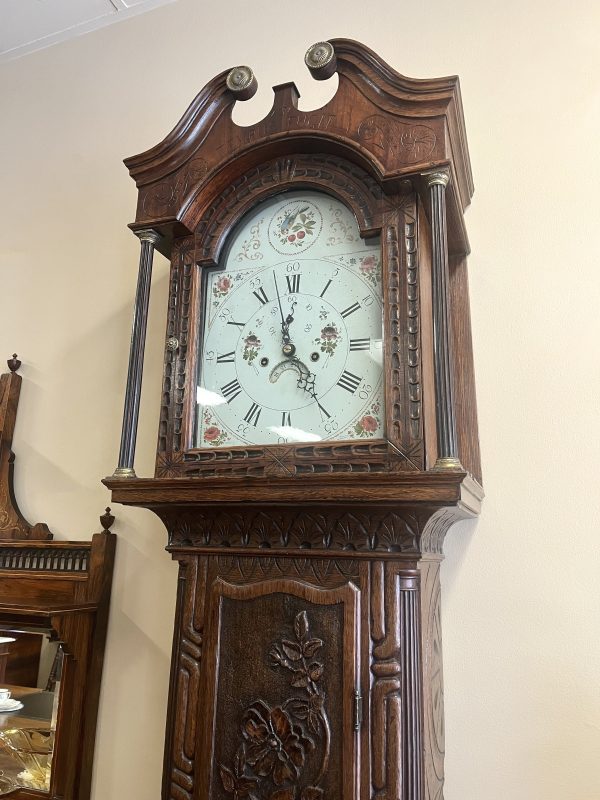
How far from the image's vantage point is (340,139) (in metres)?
0.91

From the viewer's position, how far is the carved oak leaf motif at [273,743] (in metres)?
0.79

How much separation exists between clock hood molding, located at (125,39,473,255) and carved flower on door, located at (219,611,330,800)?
0.62 meters

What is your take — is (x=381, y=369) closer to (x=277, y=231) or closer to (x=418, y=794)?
(x=277, y=231)

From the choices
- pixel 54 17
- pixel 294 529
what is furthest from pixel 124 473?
pixel 54 17

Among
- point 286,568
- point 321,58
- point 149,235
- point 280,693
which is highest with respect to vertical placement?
point 321,58

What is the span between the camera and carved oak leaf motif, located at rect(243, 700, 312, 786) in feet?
2.59

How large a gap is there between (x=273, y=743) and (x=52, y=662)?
525 mm

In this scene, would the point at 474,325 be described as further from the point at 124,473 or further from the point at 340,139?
the point at 124,473

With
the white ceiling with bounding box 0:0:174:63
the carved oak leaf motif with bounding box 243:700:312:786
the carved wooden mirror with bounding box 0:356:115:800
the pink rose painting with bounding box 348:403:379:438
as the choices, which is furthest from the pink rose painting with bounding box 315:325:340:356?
the white ceiling with bounding box 0:0:174:63

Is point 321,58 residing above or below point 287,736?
above

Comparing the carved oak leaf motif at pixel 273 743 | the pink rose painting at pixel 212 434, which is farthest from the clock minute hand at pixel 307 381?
the carved oak leaf motif at pixel 273 743

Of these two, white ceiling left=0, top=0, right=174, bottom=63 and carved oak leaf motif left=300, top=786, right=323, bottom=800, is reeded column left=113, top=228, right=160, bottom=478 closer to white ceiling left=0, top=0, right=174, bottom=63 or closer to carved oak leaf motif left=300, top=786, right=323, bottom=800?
carved oak leaf motif left=300, top=786, right=323, bottom=800

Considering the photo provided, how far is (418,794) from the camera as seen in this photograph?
2.48 feet

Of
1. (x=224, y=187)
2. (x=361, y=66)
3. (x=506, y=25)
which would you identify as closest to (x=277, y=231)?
(x=224, y=187)
